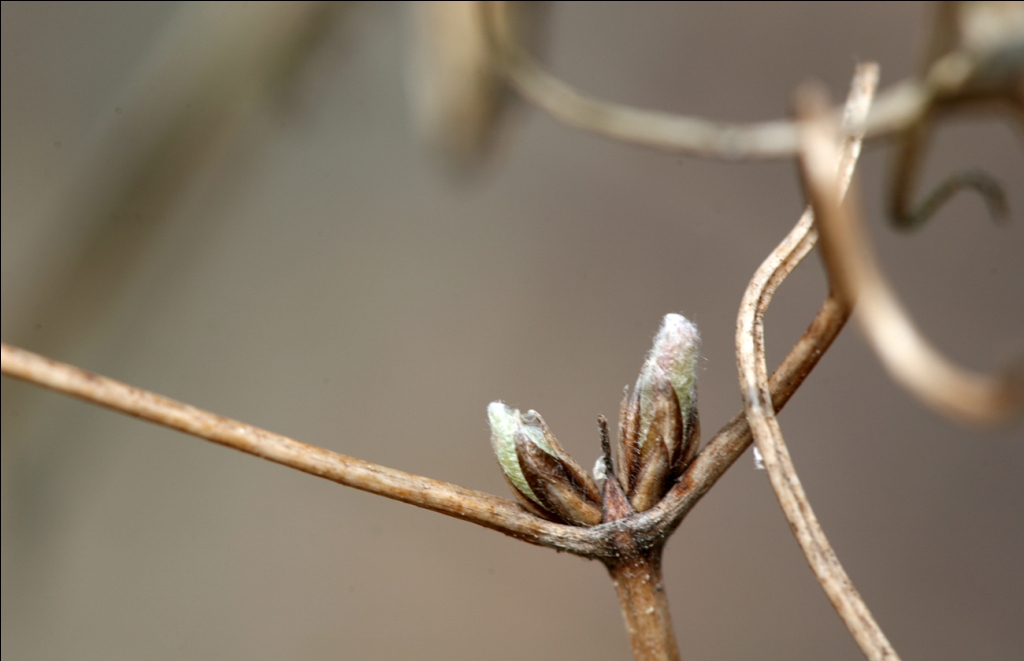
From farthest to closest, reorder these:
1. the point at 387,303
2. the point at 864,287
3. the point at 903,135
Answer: the point at 387,303
the point at 903,135
the point at 864,287

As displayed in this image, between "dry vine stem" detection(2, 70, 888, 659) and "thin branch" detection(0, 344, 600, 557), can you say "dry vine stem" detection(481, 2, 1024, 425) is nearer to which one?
"dry vine stem" detection(2, 70, 888, 659)

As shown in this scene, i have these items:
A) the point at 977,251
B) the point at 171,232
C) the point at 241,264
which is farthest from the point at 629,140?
the point at 241,264

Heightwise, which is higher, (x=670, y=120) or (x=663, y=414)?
(x=670, y=120)

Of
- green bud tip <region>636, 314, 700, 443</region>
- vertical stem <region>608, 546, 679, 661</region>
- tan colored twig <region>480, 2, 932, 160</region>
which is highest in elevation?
tan colored twig <region>480, 2, 932, 160</region>

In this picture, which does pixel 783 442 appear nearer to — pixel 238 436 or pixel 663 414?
pixel 663 414

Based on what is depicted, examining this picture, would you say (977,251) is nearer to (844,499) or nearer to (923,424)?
(923,424)

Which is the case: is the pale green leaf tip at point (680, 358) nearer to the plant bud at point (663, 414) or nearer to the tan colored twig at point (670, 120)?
the plant bud at point (663, 414)

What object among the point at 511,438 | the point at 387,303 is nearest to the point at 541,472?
the point at 511,438

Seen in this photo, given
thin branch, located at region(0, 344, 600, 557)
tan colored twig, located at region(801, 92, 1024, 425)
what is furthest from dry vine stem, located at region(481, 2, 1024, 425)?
thin branch, located at region(0, 344, 600, 557)
